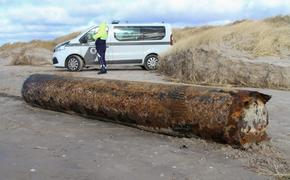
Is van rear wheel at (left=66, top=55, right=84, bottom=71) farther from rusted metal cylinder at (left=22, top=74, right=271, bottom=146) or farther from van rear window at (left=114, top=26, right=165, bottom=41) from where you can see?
rusted metal cylinder at (left=22, top=74, right=271, bottom=146)

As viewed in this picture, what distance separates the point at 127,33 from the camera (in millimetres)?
25734

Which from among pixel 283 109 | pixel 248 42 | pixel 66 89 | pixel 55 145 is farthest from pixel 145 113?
pixel 248 42

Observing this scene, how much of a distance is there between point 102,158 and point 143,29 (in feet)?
58.6

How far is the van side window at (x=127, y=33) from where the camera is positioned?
25.6 m

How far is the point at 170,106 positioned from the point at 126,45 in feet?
52.7

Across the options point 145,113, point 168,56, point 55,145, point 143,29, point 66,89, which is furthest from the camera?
point 143,29

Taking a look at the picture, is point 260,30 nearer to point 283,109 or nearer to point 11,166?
point 283,109

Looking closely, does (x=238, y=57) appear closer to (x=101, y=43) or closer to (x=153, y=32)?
(x=101, y=43)

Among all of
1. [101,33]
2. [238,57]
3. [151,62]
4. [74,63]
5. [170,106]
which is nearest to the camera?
[170,106]

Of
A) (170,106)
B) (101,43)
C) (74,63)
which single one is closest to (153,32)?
(101,43)

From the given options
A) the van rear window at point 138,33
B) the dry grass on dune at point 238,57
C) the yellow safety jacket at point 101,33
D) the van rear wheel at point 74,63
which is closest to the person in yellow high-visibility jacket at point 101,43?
the yellow safety jacket at point 101,33

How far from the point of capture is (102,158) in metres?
8.23

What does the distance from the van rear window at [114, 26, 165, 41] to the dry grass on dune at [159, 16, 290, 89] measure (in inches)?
117

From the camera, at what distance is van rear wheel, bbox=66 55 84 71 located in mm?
25641
